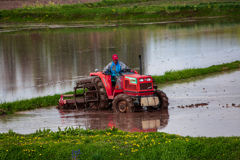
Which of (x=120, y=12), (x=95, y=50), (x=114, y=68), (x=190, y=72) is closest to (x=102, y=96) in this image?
(x=114, y=68)

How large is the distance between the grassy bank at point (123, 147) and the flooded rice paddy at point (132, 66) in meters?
2.01

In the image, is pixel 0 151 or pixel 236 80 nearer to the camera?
pixel 0 151

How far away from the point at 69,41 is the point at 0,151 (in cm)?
2941

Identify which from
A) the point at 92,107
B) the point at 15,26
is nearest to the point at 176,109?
the point at 92,107

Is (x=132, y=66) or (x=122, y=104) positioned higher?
(x=132, y=66)

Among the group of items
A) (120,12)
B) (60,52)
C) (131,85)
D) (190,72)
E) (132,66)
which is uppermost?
(120,12)

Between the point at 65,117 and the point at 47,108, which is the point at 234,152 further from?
the point at 47,108

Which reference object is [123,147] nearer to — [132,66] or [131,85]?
[131,85]

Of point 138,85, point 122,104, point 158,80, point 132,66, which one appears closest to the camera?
point 138,85

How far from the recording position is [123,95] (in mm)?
14734

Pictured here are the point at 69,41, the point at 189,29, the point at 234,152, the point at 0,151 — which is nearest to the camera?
the point at 234,152

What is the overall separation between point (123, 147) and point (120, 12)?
149 ft

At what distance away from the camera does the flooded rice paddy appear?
44.0 ft

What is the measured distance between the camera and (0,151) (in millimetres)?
9438
